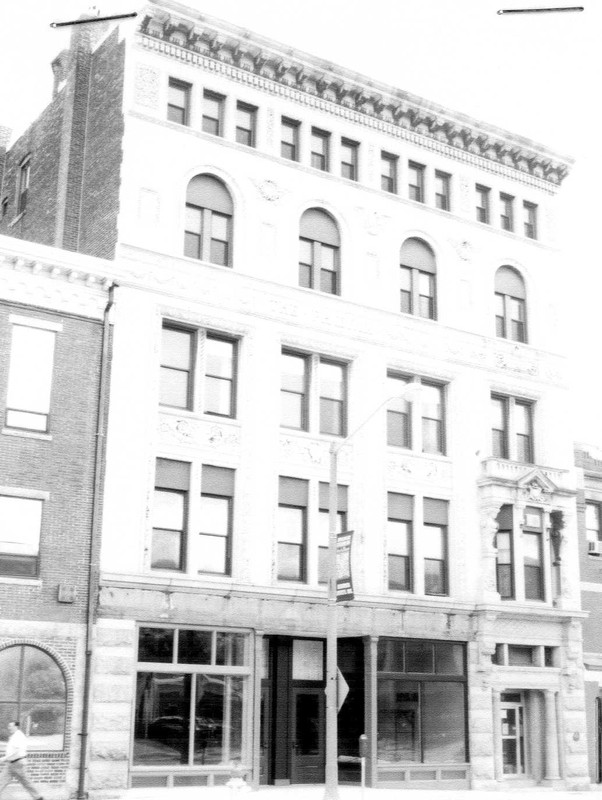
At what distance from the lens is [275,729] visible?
29250mm

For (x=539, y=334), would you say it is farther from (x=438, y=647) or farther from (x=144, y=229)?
(x=144, y=229)

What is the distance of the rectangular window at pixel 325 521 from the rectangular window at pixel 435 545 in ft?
9.18

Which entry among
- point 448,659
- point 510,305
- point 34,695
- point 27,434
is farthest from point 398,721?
point 510,305

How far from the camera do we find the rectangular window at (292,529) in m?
30.1

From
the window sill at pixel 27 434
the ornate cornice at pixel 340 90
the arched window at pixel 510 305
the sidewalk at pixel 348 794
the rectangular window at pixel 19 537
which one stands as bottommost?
the sidewalk at pixel 348 794

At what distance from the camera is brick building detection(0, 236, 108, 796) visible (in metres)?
25.2

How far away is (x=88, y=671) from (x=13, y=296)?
9.13 metres

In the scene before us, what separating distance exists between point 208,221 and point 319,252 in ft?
12.2

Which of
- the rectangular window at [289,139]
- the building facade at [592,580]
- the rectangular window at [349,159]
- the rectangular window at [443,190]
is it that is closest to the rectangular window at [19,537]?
the rectangular window at [289,139]

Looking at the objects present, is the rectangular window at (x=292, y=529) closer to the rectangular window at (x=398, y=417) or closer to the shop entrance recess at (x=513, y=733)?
the rectangular window at (x=398, y=417)

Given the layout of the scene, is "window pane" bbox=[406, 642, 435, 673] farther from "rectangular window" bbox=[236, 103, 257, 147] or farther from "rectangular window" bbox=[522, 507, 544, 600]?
"rectangular window" bbox=[236, 103, 257, 147]

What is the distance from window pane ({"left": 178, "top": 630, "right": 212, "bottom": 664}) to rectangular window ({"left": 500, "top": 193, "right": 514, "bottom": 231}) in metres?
17.7

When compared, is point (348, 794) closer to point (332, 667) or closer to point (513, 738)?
point (332, 667)

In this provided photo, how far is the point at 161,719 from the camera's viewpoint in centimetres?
2691
